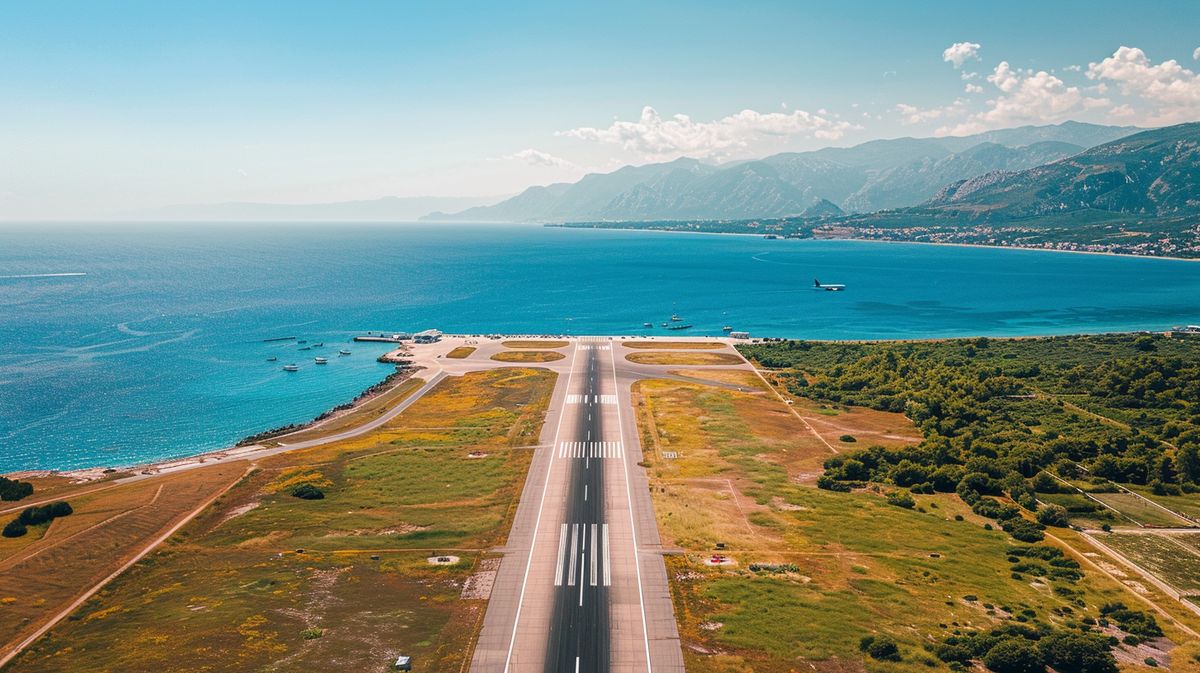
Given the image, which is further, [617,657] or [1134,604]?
[1134,604]

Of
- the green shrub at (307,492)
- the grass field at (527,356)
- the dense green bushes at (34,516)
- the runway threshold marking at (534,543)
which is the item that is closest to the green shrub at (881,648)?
the runway threshold marking at (534,543)

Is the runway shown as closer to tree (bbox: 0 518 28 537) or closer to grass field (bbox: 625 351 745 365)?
tree (bbox: 0 518 28 537)

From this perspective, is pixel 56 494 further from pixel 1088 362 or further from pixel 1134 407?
pixel 1088 362

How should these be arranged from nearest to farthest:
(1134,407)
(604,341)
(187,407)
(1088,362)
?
(1134,407) < (187,407) < (1088,362) < (604,341)

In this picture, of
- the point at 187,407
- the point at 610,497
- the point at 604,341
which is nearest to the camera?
the point at 610,497

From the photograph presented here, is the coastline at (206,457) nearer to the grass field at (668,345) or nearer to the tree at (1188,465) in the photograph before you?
the grass field at (668,345)

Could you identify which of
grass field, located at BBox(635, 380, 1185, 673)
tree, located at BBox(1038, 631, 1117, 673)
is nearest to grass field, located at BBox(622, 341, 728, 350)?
grass field, located at BBox(635, 380, 1185, 673)

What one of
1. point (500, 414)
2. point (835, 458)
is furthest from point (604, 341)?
point (835, 458)
